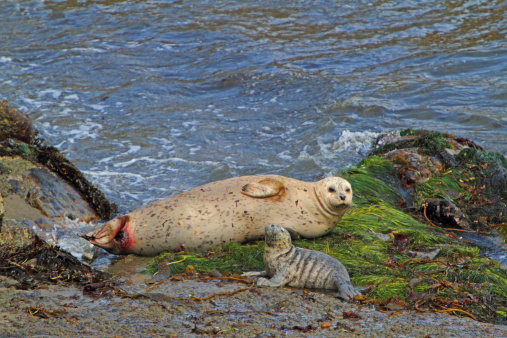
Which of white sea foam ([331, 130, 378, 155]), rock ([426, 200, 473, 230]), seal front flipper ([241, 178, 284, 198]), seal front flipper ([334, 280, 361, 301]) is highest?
seal front flipper ([241, 178, 284, 198])

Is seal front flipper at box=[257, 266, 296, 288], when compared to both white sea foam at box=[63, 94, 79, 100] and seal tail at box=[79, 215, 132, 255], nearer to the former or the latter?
seal tail at box=[79, 215, 132, 255]

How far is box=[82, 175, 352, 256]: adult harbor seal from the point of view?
5512mm

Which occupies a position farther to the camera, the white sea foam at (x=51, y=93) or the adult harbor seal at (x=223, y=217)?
the white sea foam at (x=51, y=93)

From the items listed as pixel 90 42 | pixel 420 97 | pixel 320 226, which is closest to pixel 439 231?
pixel 320 226

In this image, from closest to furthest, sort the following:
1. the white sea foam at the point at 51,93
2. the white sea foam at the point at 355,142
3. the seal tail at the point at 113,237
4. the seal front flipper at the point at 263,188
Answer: the seal tail at the point at 113,237 → the seal front flipper at the point at 263,188 → the white sea foam at the point at 355,142 → the white sea foam at the point at 51,93

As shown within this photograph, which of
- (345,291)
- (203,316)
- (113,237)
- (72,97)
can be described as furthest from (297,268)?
(72,97)

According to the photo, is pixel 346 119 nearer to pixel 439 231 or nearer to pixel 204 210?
pixel 439 231

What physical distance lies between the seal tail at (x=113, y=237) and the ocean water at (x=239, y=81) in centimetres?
223

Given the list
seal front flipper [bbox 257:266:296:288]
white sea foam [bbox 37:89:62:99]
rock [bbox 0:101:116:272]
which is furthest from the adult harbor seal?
white sea foam [bbox 37:89:62:99]

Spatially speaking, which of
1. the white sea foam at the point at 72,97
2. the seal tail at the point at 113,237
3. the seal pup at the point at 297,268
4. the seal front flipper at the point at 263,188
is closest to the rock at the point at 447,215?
the seal front flipper at the point at 263,188

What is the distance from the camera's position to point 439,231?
259 inches

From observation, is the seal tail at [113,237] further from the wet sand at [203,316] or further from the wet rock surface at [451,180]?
the wet rock surface at [451,180]

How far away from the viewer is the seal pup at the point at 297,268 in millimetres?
4562

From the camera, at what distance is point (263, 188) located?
5.64 metres
